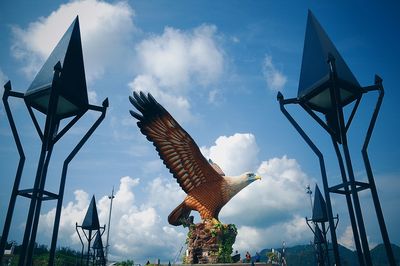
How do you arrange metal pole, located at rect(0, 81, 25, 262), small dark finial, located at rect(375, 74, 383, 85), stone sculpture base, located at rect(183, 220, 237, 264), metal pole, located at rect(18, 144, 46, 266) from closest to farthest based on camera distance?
metal pole, located at rect(18, 144, 46, 266)
metal pole, located at rect(0, 81, 25, 262)
small dark finial, located at rect(375, 74, 383, 85)
stone sculpture base, located at rect(183, 220, 237, 264)

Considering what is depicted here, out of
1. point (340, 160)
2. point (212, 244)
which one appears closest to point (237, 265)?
point (212, 244)

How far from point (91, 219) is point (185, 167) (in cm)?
861

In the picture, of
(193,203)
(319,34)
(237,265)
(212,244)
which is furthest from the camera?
(193,203)

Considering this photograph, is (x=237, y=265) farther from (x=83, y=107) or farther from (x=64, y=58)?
(x=64, y=58)

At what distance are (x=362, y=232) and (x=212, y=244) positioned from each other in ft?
24.5

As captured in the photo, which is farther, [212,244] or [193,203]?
[193,203]

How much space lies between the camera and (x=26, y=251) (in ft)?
14.7

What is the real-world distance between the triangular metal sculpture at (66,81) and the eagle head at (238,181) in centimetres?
780

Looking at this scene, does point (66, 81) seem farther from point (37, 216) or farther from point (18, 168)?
point (37, 216)

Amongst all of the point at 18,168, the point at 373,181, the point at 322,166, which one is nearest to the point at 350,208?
the point at 373,181

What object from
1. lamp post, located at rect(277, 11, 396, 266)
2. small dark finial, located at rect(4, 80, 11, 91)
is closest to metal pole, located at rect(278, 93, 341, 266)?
lamp post, located at rect(277, 11, 396, 266)

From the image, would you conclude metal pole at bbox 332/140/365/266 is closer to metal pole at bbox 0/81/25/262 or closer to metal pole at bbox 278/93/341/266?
metal pole at bbox 278/93/341/266

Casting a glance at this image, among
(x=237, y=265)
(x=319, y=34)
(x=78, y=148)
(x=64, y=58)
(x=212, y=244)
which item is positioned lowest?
(x=237, y=265)

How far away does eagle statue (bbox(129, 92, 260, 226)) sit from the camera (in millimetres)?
11594
